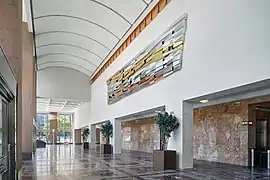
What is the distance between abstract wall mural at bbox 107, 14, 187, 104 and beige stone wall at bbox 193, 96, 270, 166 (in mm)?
3214

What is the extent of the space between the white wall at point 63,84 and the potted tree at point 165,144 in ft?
55.9

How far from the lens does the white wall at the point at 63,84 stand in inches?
992

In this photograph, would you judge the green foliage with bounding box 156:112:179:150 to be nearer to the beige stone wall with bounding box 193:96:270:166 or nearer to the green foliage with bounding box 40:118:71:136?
the beige stone wall with bounding box 193:96:270:166

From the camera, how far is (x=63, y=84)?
25859 mm

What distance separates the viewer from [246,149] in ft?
36.8

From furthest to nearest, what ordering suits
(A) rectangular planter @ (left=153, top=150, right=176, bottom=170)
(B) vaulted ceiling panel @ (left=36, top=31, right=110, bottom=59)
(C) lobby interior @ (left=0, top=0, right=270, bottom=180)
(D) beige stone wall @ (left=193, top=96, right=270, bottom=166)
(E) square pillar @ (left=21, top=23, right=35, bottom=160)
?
1. (B) vaulted ceiling panel @ (left=36, top=31, right=110, bottom=59)
2. (E) square pillar @ (left=21, top=23, right=35, bottom=160)
3. (D) beige stone wall @ (left=193, top=96, right=270, bottom=166)
4. (A) rectangular planter @ (left=153, top=150, right=176, bottom=170)
5. (C) lobby interior @ (left=0, top=0, right=270, bottom=180)

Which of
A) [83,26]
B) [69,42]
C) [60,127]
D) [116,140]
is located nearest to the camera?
[83,26]

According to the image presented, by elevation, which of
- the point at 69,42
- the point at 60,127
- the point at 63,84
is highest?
the point at 69,42

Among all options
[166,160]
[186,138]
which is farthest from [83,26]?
[166,160]

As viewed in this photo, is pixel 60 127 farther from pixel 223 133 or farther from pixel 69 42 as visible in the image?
pixel 223 133

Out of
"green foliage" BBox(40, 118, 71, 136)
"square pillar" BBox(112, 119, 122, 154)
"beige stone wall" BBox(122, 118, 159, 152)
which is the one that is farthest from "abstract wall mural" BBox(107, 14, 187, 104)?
"green foliage" BBox(40, 118, 71, 136)

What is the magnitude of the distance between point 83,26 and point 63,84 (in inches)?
437

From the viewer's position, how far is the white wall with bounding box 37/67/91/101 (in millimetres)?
25203

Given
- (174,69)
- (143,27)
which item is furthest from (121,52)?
(174,69)
